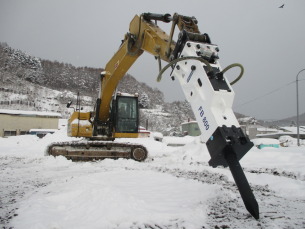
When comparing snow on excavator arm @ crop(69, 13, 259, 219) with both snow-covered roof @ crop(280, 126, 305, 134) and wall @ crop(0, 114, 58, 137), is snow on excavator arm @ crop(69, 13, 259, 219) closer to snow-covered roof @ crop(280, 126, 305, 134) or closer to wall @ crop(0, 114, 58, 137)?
wall @ crop(0, 114, 58, 137)

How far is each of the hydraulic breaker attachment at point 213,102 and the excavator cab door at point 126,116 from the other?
516 centimetres

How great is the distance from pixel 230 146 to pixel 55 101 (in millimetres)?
83835

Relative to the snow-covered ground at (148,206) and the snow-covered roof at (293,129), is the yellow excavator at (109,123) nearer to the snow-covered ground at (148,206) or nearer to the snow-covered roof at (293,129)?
the snow-covered ground at (148,206)

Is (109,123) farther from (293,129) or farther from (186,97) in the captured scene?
(293,129)

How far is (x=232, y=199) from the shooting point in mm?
3199

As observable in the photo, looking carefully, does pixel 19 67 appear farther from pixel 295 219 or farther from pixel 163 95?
pixel 295 219

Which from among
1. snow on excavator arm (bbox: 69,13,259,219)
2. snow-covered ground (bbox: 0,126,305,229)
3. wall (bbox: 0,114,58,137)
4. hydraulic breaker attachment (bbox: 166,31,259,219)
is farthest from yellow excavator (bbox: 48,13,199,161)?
wall (bbox: 0,114,58,137)

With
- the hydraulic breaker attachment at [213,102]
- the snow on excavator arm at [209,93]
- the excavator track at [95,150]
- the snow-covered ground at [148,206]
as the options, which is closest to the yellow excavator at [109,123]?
the excavator track at [95,150]

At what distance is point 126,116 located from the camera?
848cm

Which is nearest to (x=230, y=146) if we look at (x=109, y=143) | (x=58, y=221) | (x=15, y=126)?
(x=58, y=221)

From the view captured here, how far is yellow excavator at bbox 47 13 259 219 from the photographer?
8.16ft

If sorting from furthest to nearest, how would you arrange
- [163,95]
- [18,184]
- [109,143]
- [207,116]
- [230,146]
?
[163,95]
[109,143]
[18,184]
[207,116]
[230,146]

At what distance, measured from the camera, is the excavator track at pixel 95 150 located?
784cm

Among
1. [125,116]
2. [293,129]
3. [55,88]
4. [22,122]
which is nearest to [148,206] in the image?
[125,116]
